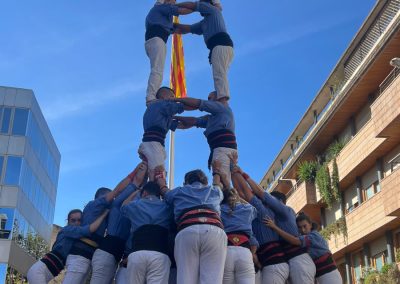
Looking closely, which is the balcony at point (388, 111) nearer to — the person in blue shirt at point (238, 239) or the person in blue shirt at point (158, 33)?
the person in blue shirt at point (158, 33)

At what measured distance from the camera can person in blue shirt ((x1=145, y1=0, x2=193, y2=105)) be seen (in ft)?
38.5

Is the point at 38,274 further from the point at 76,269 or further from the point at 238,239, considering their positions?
the point at 238,239

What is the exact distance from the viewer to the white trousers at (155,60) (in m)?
11.6

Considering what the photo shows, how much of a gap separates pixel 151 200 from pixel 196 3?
19.0 ft

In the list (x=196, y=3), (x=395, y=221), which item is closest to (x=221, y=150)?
(x=196, y=3)

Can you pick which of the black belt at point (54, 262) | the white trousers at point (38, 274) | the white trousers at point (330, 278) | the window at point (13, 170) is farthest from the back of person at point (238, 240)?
the window at point (13, 170)

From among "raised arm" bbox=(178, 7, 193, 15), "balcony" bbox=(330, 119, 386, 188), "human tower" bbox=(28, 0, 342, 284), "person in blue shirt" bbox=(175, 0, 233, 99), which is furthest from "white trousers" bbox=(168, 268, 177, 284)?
"balcony" bbox=(330, 119, 386, 188)

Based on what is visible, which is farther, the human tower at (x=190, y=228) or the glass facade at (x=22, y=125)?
the glass facade at (x=22, y=125)

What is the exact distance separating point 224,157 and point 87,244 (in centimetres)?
292

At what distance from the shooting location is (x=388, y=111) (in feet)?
80.7

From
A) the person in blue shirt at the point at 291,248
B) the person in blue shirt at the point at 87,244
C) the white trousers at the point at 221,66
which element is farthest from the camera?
the white trousers at the point at 221,66

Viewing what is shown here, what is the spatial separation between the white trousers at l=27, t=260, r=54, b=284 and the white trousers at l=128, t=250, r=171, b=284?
2.11 m

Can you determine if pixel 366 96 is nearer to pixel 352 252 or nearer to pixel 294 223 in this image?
pixel 352 252

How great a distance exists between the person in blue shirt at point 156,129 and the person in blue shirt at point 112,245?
1273 millimetres
